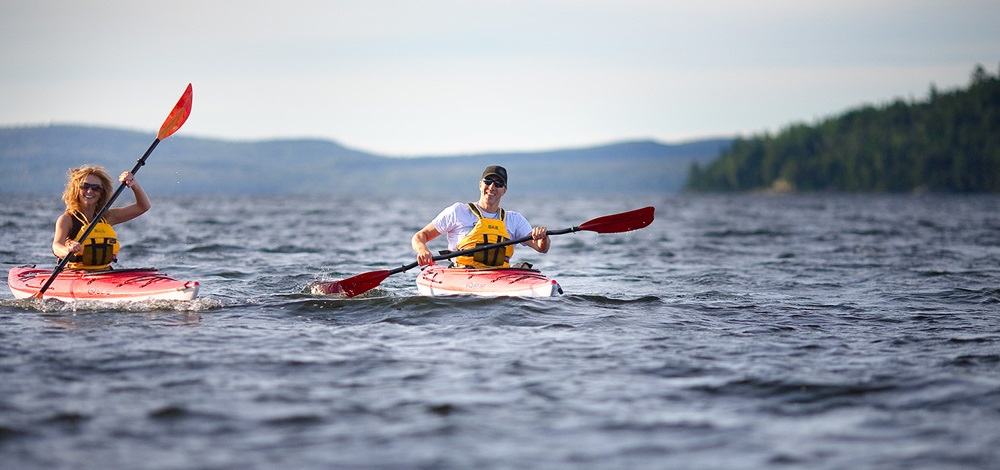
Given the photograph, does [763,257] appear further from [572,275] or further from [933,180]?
[933,180]

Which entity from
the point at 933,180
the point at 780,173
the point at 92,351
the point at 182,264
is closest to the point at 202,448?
the point at 92,351

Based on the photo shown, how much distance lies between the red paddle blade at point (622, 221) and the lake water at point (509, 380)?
3.11 feet

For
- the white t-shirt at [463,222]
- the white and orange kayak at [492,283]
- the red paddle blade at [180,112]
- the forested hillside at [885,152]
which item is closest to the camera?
the white and orange kayak at [492,283]

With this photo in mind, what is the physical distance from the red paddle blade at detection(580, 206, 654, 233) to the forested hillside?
424ft

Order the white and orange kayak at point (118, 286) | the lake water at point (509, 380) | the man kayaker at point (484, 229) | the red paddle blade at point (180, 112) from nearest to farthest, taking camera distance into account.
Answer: the lake water at point (509, 380) → the white and orange kayak at point (118, 286) → the man kayaker at point (484, 229) → the red paddle blade at point (180, 112)

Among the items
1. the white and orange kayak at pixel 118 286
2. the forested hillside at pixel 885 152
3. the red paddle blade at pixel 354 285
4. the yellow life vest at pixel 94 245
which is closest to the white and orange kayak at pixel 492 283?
the red paddle blade at pixel 354 285

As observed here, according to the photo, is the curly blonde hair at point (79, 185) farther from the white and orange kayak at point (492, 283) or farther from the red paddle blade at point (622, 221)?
the red paddle blade at point (622, 221)

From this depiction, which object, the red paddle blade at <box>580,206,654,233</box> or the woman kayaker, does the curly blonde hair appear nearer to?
the woman kayaker

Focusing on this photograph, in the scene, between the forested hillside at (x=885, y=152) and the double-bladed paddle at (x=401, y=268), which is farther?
the forested hillside at (x=885, y=152)

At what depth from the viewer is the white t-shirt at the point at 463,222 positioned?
1225cm

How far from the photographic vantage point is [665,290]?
15.4 m

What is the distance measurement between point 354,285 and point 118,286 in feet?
9.12

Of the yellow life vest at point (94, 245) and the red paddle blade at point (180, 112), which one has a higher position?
the red paddle blade at point (180, 112)

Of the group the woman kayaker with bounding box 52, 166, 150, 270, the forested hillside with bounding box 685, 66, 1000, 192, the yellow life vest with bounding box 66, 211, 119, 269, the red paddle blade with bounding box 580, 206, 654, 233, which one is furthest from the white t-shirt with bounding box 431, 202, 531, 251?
the forested hillside with bounding box 685, 66, 1000, 192
